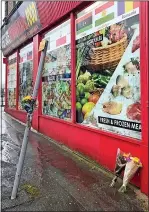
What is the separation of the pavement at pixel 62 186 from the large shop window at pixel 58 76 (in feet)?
4.47

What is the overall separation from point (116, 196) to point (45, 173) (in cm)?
146

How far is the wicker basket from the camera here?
4.77 meters

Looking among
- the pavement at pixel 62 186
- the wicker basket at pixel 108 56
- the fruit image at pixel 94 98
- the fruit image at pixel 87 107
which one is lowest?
the pavement at pixel 62 186

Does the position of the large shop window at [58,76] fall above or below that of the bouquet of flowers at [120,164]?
above

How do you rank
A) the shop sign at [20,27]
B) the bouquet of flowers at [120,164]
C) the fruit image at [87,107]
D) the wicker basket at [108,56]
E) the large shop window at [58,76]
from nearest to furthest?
the bouquet of flowers at [120,164] → the wicker basket at [108,56] → the fruit image at [87,107] → the large shop window at [58,76] → the shop sign at [20,27]

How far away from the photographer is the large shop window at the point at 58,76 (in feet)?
22.1

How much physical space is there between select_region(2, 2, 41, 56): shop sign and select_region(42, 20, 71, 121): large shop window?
3.74 ft

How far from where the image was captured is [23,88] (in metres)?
11.0

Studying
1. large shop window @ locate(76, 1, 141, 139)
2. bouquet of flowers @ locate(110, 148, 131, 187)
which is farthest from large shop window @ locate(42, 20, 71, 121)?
bouquet of flowers @ locate(110, 148, 131, 187)

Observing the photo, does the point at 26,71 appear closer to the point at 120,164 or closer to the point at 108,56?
the point at 108,56

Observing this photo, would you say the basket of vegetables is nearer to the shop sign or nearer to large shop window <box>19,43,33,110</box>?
the shop sign

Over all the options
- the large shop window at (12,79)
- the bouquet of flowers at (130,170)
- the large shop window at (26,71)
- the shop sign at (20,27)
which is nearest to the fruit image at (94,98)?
the bouquet of flowers at (130,170)

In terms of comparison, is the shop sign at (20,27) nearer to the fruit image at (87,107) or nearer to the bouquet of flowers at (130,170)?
the fruit image at (87,107)

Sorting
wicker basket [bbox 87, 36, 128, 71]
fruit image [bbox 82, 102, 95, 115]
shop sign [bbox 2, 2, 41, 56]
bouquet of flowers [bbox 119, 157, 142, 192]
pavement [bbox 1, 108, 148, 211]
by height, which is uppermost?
shop sign [bbox 2, 2, 41, 56]
